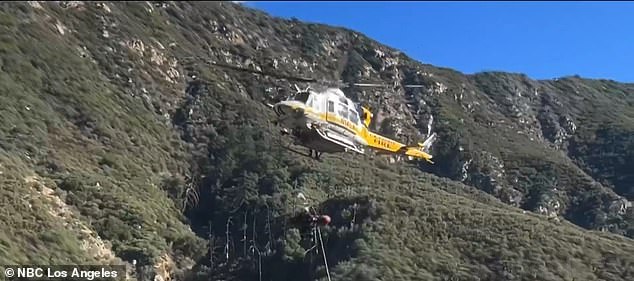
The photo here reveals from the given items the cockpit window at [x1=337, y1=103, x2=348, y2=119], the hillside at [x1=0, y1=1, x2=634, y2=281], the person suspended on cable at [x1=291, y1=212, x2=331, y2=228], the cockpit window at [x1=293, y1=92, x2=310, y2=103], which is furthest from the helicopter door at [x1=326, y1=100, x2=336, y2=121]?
the hillside at [x1=0, y1=1, x2=634, y2=281]

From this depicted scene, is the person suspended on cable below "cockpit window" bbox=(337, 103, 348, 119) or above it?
below

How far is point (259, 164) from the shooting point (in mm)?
84688

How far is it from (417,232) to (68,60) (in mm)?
49811

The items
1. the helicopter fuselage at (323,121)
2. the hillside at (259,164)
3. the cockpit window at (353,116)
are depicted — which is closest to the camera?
the helicopter fuselage at (323,121)

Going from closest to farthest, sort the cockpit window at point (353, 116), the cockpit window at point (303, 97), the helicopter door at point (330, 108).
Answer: the cockpit window at point (303, 97) < the helicopter door at point (330, 108) < the cockpit window at point (353, 116)

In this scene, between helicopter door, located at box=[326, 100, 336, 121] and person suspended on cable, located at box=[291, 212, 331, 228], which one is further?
helicopter door, located at box=[326, 100, 336, 121]

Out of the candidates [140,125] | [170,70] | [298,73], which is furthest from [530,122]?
[140,125]

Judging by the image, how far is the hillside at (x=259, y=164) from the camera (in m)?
55.3

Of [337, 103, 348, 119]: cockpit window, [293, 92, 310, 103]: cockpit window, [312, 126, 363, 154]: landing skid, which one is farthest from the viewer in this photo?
[337, 103, 348, 119]: cockpit window

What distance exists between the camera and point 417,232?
5988 cm

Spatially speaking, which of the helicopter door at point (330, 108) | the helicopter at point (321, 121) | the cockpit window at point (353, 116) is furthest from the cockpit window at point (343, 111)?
the helicopter door at point (330, 108)

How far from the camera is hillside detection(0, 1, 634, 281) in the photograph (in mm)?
55312

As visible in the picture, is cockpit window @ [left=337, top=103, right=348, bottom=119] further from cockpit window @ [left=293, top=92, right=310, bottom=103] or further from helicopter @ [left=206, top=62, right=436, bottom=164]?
cockpit window @ [left=293, top=92, right=310, bottom=103]

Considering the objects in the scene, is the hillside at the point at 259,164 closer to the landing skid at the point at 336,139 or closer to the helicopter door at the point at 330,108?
the landing skid at the point at 336,139
